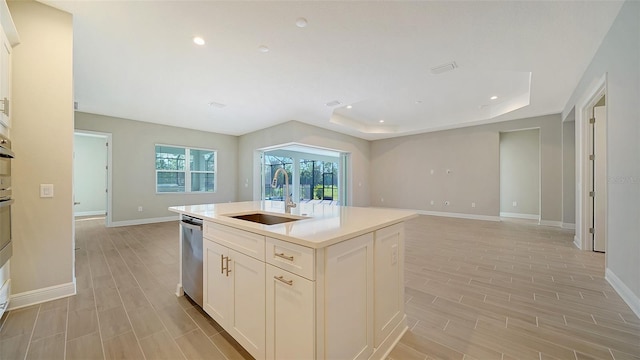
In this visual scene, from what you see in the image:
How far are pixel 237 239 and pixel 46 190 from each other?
84.2 inches

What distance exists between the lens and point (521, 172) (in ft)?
23.5

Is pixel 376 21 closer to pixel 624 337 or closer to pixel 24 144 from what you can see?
pixel 624 337

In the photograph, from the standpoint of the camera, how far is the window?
6590mm

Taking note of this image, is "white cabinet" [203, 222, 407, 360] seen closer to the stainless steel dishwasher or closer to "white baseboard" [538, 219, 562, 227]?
the stainless steel dishwasher

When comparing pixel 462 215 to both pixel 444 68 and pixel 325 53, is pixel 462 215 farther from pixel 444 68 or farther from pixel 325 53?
pixel 325 53

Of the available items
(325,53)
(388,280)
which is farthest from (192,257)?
(325,53)

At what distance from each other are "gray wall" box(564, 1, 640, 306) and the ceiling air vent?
1.41 meters

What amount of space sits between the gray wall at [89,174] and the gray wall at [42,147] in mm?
6430

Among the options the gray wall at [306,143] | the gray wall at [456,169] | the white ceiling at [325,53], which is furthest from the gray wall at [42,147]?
the gray wall at [456,169]

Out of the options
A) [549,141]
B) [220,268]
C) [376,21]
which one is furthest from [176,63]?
[549,141]

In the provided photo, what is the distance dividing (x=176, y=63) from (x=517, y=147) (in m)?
8.78

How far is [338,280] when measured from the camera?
1.19m

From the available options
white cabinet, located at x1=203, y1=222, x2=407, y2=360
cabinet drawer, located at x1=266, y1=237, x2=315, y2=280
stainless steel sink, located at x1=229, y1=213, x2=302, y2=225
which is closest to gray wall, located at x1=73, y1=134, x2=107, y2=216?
stainless steel sink, located at x1=229, y1=213, x2=302, y2=225

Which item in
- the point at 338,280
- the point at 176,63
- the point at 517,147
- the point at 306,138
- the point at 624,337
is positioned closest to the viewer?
the point at 338,280
